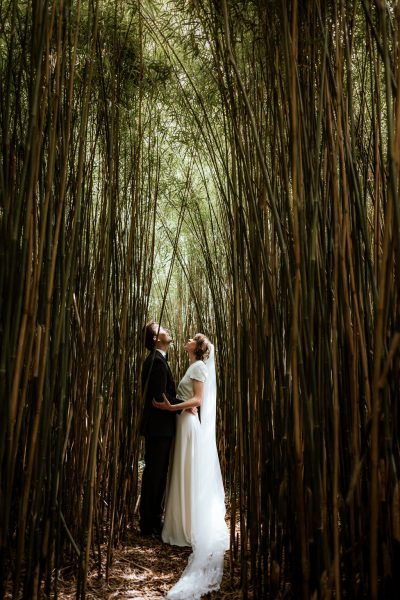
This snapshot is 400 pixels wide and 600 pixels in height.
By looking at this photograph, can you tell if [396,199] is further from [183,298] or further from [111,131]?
[183,298]

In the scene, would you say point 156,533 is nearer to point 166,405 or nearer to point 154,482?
point 154,482

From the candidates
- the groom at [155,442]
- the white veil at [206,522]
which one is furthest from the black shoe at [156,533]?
the white veil at [206,522]

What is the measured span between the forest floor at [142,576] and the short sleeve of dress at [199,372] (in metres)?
0.88

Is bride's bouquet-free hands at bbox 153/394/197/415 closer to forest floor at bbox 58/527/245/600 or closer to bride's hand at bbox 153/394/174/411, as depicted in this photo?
bride's hand at bbox 153/394/174/411

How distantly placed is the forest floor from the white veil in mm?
63

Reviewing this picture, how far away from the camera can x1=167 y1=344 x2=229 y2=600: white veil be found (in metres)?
1.90

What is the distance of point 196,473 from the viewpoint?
9.04 feet

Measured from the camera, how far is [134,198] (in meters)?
2.06

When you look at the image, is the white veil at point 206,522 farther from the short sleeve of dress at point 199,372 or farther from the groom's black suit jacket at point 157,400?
the groom's black suit jacket at point 157,400

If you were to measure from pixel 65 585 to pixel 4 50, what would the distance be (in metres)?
2.11

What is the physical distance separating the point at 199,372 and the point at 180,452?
0.45 meters

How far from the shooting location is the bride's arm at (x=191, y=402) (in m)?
2.80

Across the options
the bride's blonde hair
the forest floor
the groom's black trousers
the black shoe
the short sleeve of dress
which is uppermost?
the bride's blonde hair

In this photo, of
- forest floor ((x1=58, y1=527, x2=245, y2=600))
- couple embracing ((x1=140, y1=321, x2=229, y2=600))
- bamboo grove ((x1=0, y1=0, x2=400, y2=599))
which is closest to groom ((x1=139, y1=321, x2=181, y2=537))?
couple embracing ((x1=140, y1=321, x2=229, y2=600))
